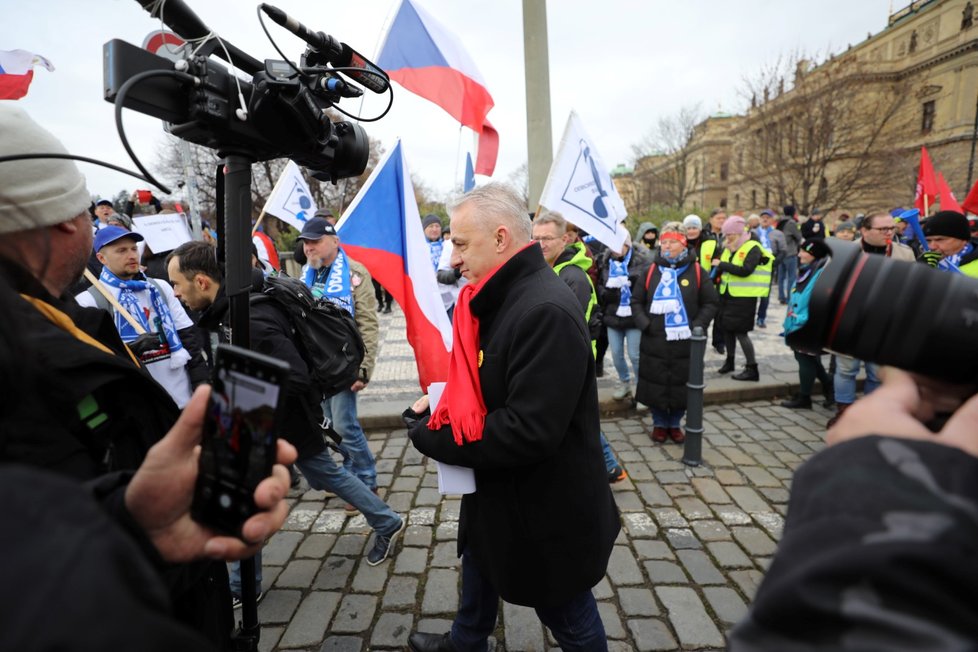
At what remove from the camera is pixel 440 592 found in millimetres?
2840

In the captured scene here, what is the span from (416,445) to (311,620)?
1.45m

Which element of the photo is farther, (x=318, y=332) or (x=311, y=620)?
(x=318, y=332)

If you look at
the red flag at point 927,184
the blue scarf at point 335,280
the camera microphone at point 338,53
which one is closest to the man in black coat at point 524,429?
the camera microphone at point 338,53

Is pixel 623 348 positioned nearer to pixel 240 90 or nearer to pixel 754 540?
pixel 754 540

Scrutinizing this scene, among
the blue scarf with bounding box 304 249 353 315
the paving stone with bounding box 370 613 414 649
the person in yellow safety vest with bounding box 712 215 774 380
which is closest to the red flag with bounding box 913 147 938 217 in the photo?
the person in yellow safety vest with bounding box 712 215 774 380

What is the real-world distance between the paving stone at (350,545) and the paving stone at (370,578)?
0.49 ft

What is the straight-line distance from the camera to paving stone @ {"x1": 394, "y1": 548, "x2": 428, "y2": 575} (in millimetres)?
3035

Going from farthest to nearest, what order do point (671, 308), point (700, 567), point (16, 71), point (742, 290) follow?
point (742, 290) < point (671, 308) < point (16, 71) < point (700, 567)

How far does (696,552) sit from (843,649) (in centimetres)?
295

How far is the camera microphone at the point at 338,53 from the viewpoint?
5.00 feet

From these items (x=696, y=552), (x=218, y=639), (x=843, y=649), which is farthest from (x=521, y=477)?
(x=696, y=552)

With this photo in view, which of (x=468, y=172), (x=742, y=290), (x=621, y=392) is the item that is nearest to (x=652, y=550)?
(x=621, y=392)

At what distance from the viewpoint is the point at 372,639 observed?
252 centimetres

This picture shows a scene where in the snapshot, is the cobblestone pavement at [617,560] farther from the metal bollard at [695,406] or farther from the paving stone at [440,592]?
the metal bollard at [695,406]
